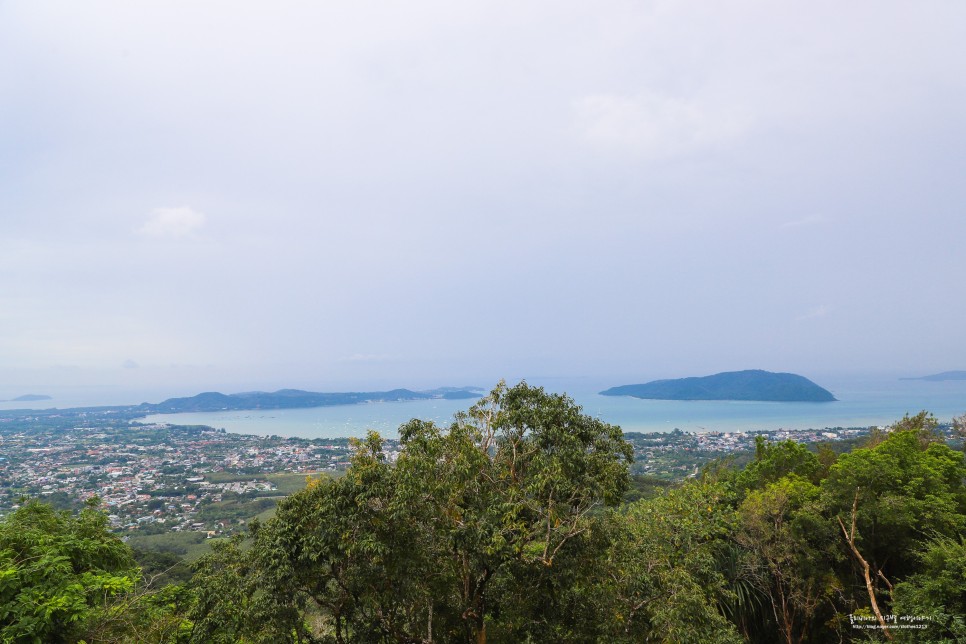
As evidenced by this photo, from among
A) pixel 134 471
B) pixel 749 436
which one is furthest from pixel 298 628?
pixel 749 436

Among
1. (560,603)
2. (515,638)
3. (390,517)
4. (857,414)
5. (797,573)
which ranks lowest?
(857,414)

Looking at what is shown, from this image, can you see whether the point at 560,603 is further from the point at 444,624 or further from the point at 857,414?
the point at 857,414

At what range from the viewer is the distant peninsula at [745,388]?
364 feet

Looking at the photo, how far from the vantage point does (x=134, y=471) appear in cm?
4394

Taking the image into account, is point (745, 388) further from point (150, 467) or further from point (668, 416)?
point (150, 467)

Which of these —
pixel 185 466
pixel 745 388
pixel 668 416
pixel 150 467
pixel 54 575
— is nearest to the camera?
pixel 54 575

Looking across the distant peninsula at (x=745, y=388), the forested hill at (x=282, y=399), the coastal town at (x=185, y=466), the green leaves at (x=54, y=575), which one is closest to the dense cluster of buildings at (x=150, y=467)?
the coastal town at (x=185, y=466)

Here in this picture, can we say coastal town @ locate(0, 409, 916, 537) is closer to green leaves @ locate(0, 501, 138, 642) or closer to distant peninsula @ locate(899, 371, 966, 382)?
green leaves @ locate(0, 501, 138, 642)

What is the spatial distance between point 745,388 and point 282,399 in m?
134

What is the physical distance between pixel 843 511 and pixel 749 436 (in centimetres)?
5647

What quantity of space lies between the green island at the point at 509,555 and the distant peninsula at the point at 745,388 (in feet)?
408

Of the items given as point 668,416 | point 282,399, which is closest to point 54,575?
point 668,416

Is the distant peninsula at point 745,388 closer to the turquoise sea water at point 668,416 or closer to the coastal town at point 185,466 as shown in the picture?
the turquoise sea water at point 668,416

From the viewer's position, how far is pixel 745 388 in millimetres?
119312
